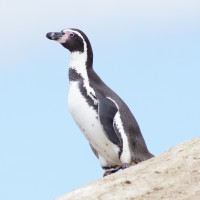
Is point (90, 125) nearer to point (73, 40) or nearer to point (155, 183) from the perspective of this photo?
point (73, 40)

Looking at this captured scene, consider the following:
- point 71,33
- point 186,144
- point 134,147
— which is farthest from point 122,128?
point 71,33

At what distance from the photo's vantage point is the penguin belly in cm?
976

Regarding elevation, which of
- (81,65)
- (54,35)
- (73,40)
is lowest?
(81,65)

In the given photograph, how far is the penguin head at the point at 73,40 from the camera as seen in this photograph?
10469mm

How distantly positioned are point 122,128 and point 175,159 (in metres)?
1.60

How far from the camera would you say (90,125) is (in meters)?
9.79

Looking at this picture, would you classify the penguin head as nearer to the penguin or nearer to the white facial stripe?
the white facial stripe

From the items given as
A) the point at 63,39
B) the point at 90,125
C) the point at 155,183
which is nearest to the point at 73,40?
the point at 63,39

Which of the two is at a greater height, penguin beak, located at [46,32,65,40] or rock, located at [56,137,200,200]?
penguin beak, located at [46,32,65,40]

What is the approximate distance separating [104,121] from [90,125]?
0.87ft

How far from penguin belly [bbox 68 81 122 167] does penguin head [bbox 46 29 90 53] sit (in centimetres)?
73

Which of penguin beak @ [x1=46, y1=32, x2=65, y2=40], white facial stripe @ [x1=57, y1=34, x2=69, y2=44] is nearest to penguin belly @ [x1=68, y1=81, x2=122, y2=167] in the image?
white facial stripe @ [x1=57, y1=34, x2=69, y2=44]

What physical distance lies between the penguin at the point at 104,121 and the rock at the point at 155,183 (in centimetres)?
129

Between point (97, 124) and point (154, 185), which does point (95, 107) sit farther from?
point (154, 185)
